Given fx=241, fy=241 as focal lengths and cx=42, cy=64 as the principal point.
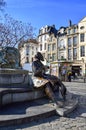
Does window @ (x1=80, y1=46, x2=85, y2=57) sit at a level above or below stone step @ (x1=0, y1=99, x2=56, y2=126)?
above

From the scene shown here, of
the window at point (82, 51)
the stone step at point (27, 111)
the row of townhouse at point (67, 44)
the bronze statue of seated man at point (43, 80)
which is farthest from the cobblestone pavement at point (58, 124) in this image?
the window at point (82, 51)

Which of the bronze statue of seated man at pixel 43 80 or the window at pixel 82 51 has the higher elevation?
the window at pixel 82 51

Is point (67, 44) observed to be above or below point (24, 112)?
above

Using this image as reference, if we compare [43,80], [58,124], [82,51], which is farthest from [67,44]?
[58,124]

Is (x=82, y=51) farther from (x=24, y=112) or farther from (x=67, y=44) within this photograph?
(x=24, y=112)

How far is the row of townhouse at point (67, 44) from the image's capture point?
5012 centimetres

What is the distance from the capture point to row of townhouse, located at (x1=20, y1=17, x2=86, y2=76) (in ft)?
164

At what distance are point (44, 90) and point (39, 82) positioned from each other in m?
0.33

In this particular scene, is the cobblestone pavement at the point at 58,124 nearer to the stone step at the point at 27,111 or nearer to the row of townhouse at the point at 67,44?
the stone step at the point at 27,111

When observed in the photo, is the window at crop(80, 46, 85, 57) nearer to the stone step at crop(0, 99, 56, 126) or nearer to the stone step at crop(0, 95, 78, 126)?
the stone step at crop(0, 95, 78, 126)

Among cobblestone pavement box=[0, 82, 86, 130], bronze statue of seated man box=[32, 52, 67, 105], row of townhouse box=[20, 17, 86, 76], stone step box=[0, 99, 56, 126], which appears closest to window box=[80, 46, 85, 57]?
row of townhouse box=[20, 17, 86, 76]

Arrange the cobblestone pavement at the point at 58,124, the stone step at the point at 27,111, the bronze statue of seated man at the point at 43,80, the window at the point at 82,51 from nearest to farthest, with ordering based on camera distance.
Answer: the cobblestone pavement at the point at 58,124, the stone step at the point at 27,111, the bronze statue of seated man at the point at 43,80, the window at the point at 82,51

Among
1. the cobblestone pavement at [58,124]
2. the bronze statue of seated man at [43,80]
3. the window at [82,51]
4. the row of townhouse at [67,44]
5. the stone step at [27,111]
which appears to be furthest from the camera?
the window at [82,51]

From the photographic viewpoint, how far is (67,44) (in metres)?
54.8
